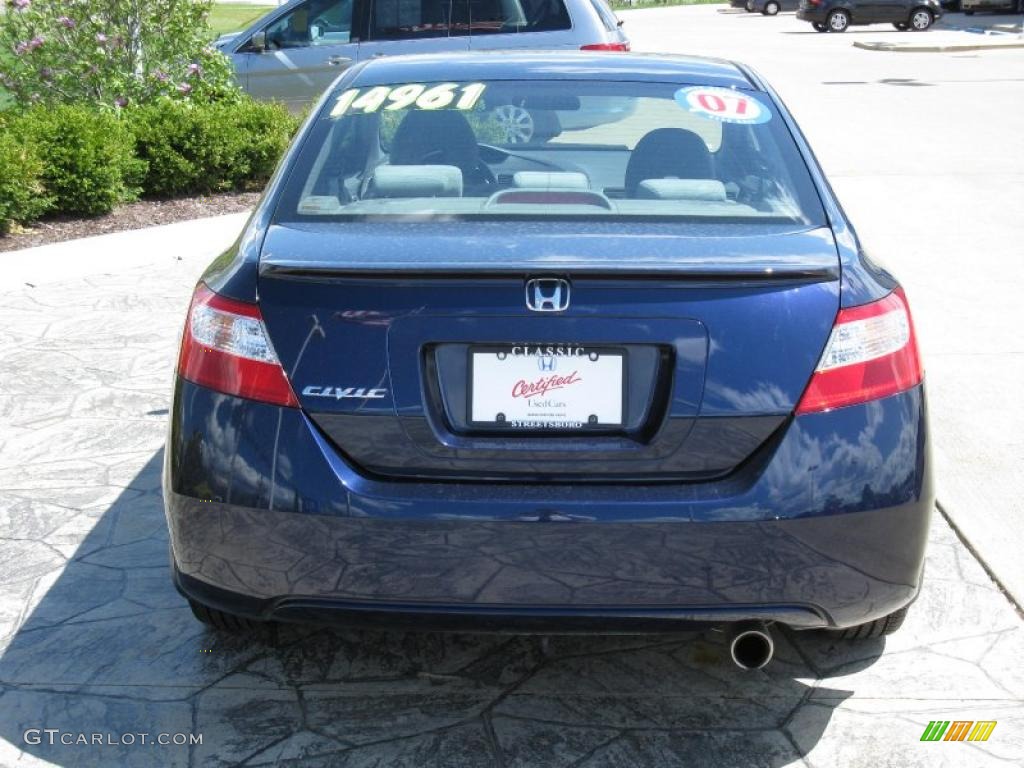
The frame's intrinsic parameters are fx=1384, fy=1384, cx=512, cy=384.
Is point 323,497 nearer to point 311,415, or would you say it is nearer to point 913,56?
point 311,415

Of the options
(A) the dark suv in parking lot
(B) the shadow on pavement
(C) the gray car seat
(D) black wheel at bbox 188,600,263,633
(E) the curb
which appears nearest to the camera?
(B) the shadow on pavement

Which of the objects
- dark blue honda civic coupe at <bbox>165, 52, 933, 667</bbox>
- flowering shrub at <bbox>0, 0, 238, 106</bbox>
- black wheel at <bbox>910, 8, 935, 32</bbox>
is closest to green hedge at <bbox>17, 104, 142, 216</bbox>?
flowering shrub at <bbox>0, 0, 238, 106</bbox>

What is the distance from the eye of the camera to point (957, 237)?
32.6 feet

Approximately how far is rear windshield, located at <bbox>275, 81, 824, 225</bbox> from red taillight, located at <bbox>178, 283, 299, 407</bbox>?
0.38 metres

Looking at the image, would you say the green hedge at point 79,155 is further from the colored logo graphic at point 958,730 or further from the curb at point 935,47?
the curb at point 935,47

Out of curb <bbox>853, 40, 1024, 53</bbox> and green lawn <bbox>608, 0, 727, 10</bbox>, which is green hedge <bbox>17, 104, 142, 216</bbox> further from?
green lawn <bbox>608, 0, 727, 10</bbox>

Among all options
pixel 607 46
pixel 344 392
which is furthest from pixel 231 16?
pixel 344 392

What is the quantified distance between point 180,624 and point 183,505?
37.3 inches

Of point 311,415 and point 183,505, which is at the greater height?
A: point 311,415

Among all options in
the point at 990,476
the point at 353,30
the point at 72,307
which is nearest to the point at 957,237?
the point at 990,476

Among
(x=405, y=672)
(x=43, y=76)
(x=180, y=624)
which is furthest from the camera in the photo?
(x=43, y=76)

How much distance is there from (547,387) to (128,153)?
851 centimetres

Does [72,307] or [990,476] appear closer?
[990,476]

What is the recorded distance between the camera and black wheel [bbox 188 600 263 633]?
12.1 ft
